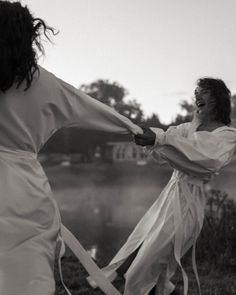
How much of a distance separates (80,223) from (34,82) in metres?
7.24

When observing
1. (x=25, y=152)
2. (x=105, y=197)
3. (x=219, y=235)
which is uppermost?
(x=25, y=152)

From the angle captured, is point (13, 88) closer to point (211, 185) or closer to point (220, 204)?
point (220, 204)

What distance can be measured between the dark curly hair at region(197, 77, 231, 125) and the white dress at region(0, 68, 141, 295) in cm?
160

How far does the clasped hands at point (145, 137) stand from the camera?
10.9ft

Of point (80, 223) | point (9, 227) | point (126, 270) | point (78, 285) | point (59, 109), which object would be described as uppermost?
point (59, 109)

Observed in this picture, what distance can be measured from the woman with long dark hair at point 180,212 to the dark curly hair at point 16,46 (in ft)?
4.75

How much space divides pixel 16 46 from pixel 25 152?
0.49 metres

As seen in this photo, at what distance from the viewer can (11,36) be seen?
2535 mm


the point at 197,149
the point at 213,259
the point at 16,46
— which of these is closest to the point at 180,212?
the point at 197,149

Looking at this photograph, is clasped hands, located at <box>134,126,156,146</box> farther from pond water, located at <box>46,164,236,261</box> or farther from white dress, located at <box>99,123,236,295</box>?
pond water, located at <box>46,164,236,261</box>

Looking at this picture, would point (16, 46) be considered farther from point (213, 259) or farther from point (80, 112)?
point (213, 259)

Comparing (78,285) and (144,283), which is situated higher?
(144,283)

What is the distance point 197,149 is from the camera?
363cm

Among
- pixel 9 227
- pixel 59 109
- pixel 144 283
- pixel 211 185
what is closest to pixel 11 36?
pixel 59 109
